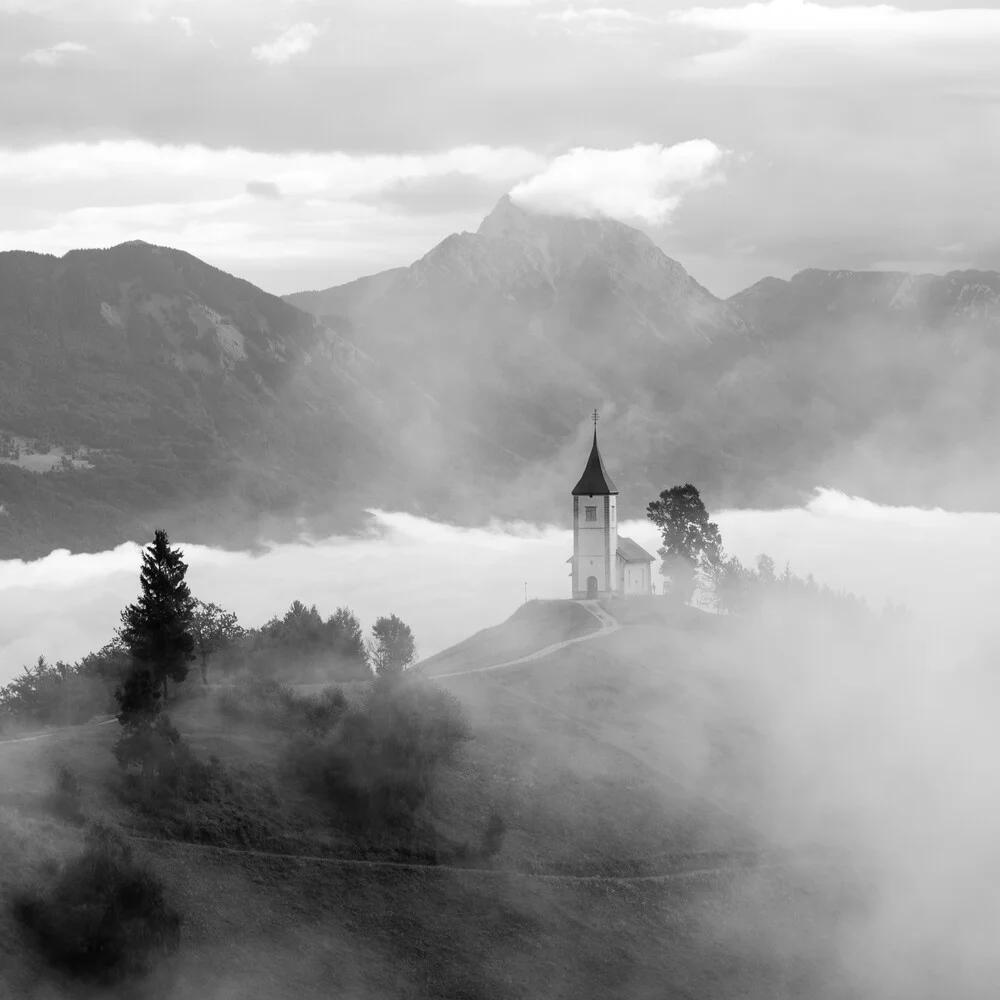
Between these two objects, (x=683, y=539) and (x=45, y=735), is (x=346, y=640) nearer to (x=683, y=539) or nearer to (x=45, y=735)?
→ (x=45, y=735)

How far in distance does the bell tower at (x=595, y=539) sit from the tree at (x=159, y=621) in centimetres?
5802

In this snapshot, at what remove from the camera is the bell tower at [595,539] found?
500 feet

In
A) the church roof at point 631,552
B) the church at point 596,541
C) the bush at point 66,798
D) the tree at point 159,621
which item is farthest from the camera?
the church roof at point 631,552

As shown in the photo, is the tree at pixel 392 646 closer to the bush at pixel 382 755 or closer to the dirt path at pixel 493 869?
the bush at pixel 382 755

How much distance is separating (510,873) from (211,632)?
109 ft

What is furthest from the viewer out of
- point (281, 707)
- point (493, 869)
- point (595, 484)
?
point (595, 484)

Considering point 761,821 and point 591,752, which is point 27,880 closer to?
point 591,752

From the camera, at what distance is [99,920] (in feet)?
264

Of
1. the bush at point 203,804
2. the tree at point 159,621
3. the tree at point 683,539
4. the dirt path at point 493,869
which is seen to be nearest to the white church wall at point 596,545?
the tree at point 683,539

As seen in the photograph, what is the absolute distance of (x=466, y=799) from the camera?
4210 inches

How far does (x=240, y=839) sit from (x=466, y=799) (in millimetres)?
18096

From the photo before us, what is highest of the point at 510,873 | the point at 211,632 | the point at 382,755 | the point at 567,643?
the point at 211,632

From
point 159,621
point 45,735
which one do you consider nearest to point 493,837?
point 159,621

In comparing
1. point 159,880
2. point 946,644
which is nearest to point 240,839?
point 159,880
